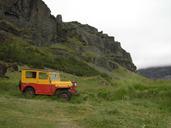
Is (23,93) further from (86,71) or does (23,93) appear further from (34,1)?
(34,1)

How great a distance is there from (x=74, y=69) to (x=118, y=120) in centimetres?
Answer: 5479

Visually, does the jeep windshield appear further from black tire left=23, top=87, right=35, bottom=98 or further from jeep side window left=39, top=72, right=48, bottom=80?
black tire left=23, top=87, right=35, bottom=98

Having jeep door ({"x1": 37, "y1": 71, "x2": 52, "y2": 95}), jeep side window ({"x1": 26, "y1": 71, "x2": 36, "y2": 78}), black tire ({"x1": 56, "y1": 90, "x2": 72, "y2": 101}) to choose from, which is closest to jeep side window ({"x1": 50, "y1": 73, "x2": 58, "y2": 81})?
jeep door ({"x1": 37, "y1": 71, "x2": 52, "y2": 95})

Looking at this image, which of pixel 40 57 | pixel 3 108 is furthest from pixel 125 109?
pixel 40 57

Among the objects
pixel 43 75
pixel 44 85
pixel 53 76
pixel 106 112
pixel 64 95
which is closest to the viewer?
pixel 106 112

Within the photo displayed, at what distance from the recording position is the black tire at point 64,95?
88.3 ft

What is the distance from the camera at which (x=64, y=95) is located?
27031 millimetres

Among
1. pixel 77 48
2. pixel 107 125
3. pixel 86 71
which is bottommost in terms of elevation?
pixel 107 125

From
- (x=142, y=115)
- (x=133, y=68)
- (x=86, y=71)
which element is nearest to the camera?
(x=142, y=115)

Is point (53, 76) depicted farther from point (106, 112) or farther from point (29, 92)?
point (106, 112)

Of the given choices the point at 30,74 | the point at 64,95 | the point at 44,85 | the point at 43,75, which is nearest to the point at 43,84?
the point at 44,85

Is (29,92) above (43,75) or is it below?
below

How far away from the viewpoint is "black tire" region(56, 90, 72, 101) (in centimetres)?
2691

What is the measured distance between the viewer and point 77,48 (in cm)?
11556
